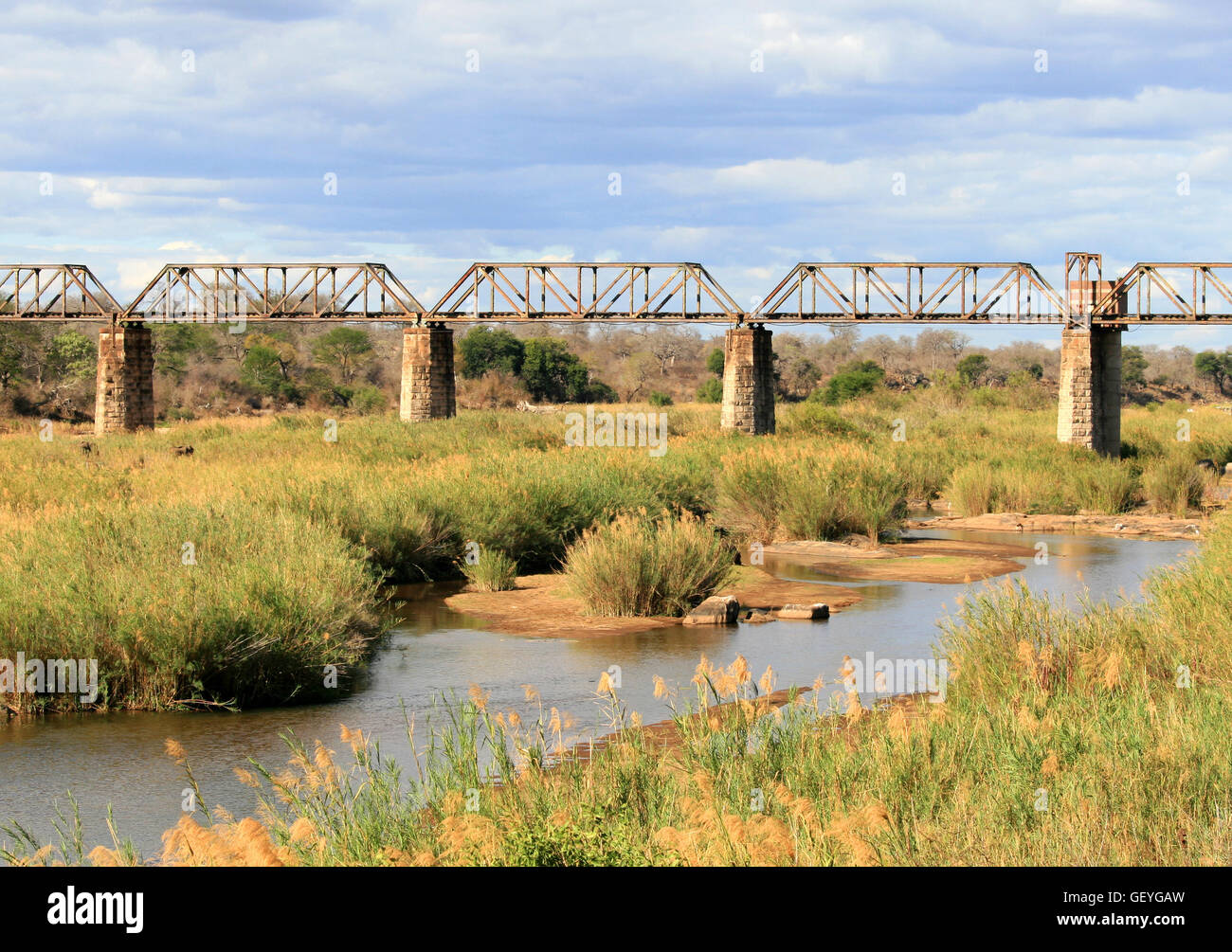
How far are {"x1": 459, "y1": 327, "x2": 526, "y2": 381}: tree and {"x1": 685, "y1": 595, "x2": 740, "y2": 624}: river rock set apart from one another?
59.1 meters

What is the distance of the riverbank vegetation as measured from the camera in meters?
9.97

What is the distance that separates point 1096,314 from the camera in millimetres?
32969

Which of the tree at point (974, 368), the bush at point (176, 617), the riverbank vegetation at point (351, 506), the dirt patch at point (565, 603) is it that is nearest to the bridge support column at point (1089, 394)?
the riverbank vegetation at point (351, 506)

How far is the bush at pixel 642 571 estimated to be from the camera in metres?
14.0

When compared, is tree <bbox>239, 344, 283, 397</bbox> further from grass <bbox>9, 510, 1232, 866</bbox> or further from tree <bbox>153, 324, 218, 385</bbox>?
grass <bbox>9, 510, 1232, 866</bbox>

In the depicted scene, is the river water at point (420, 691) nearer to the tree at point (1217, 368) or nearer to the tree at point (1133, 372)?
the tree at point (1133, 372)

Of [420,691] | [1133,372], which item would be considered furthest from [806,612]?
[1133,372]

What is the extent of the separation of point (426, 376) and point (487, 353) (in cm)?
3615

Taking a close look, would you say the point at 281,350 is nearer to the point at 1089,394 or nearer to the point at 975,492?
the point at 1089,394

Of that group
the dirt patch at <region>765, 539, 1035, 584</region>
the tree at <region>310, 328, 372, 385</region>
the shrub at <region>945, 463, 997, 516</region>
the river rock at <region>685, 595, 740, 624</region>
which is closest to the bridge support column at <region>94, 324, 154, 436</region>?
the shrub at <region>945, 463, 997, 516</region>

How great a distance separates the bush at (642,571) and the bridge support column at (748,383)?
19.9 meters

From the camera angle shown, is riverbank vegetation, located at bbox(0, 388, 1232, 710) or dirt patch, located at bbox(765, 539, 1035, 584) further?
dirt patch, located at bbox(765, 539, 1035, 584)
